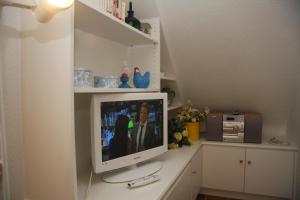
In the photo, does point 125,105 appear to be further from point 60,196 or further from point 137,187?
point 60,196

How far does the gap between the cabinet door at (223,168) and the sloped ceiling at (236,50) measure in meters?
0.59

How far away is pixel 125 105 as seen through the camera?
1.34 meters

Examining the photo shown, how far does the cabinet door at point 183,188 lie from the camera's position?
4.60 ft

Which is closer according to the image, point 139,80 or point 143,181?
point 143,181

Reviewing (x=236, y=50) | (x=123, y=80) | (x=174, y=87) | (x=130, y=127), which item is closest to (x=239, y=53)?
(x=236, y=50)

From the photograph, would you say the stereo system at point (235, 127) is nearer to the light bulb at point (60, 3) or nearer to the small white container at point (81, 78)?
the small white container at point (81, 78)

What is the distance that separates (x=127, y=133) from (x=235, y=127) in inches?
55.5

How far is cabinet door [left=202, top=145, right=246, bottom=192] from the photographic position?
7.55ft

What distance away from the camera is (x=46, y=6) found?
2.63 feet

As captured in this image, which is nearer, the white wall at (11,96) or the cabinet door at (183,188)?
the white wall at (11,96)

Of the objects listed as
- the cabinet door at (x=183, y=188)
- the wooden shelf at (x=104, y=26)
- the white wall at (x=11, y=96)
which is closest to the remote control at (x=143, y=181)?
the cabinet door at (x=183, y=188)

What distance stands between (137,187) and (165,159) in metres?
0.58

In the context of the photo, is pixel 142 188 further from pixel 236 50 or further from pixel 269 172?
pixel 269 172

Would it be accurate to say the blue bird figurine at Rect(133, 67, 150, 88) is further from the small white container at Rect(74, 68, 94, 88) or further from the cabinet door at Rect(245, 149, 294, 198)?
the cabinet door at Rect(245, 149, 294, 198)
